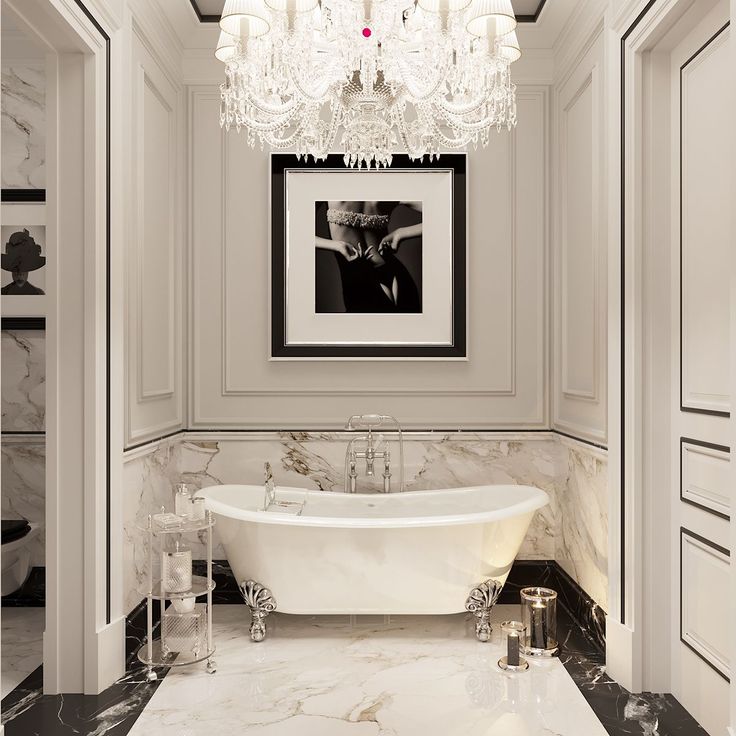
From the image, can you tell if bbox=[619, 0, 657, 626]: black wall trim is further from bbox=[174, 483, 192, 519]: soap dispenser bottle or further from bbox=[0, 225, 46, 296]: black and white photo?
bbox=[0, 225, 46, 296]: black and white photo

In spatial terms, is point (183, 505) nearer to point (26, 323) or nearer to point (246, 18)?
point (26, 323)

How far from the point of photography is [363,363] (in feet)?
11.4

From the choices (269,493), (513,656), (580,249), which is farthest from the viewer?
(269,493)

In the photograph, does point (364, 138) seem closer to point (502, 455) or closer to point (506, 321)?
point (506, 321)

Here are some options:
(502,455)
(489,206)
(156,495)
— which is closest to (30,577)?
(156,495)

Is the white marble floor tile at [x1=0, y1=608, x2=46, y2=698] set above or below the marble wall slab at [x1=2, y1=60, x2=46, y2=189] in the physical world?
below

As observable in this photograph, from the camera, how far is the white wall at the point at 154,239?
2777mm

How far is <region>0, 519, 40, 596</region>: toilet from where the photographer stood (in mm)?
3018

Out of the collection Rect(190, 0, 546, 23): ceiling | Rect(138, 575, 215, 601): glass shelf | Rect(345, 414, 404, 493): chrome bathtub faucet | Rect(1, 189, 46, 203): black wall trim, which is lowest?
Rect(138, 575, 215, 601): glass shelf

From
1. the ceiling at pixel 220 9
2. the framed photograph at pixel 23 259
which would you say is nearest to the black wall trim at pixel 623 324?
the ceiling at pixel 220 9

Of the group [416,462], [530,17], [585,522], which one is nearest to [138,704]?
[416,462]

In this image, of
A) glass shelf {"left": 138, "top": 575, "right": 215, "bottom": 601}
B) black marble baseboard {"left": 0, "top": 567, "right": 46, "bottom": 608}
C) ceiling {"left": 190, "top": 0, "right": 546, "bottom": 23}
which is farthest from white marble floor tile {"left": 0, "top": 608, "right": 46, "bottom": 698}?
ceiling {"left": 190, "top": 0, "right": 546, "bottom": 23}

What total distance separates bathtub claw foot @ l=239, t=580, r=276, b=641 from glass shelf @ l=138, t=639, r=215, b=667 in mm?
248

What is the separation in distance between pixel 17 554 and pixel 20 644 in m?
0.54
